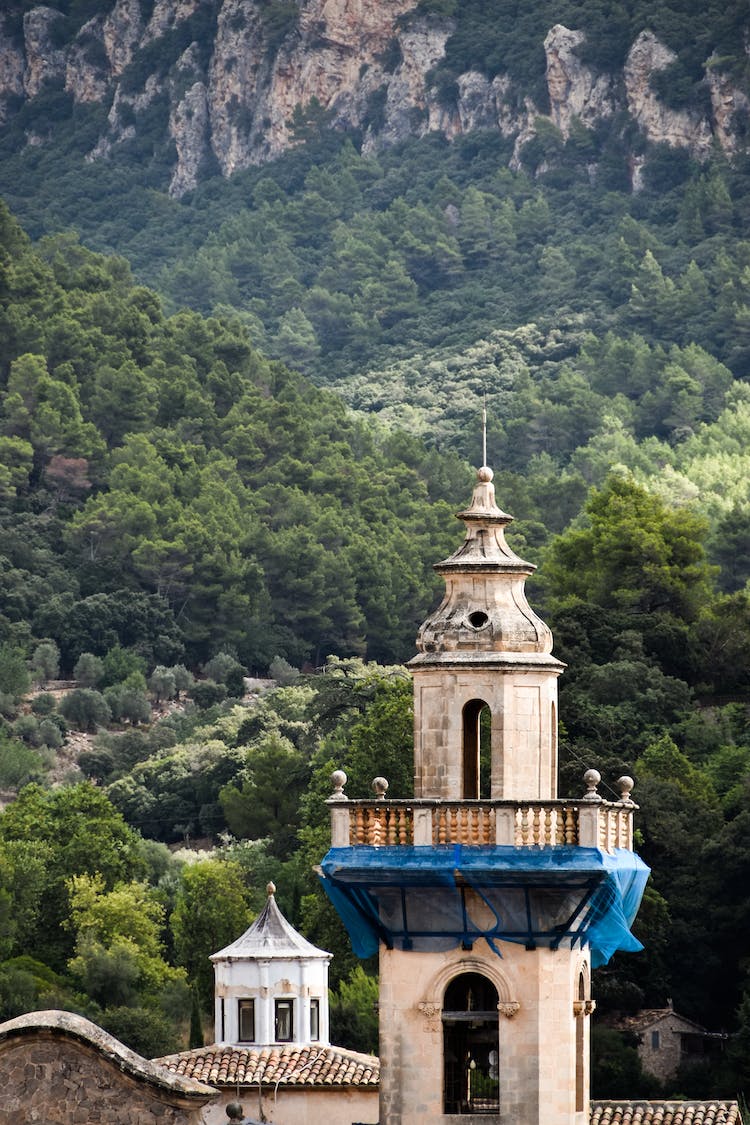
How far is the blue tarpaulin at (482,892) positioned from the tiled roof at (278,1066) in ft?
81.4

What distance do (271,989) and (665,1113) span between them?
62.6 feet

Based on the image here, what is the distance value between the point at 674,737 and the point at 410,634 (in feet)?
204

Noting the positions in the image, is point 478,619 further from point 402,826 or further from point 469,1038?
point 469,1038

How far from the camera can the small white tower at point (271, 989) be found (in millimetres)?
72312

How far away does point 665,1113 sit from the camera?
5547cm

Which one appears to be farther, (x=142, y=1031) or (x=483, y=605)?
(x=142, y=1031)

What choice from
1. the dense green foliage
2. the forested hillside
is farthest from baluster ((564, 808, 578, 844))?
the dense green foliage

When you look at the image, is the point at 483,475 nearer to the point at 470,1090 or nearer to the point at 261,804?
the point at 470,1090

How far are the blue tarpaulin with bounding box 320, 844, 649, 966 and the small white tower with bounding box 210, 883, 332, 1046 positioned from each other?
31.7m

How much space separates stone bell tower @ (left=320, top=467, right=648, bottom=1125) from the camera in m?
39.5

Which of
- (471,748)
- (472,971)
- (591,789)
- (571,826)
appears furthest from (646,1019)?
(591,789)

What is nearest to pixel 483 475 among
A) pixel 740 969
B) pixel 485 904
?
pixel 485 904

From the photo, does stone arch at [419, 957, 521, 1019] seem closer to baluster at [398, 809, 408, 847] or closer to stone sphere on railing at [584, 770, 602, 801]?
baluster at [398, 809, 408, 847]

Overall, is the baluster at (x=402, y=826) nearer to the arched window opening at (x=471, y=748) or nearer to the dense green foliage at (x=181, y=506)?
the arched window opening at (x=471, y=748)
